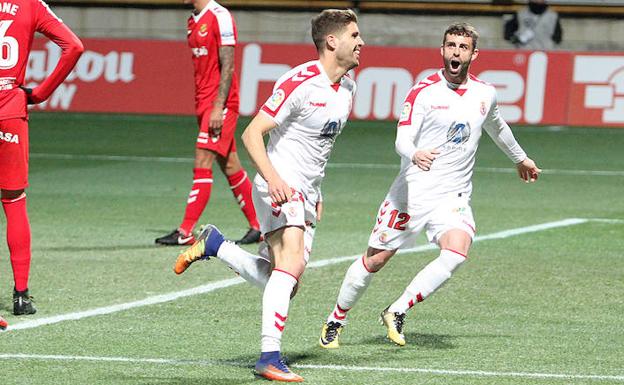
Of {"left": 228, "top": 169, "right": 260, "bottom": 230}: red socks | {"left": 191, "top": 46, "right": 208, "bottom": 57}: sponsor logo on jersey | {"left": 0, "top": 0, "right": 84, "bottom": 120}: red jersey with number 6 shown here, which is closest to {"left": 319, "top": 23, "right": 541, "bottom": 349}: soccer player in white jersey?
{"left": 0, "top": 0, "right": 84, "bottom": 120}: red jersey with number 6

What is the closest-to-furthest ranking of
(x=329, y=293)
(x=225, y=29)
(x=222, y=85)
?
1. (x=329, y=293)
2. (x=222, y=85)
3. (x=225, y=29)

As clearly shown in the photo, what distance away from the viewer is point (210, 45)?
12.5 metres

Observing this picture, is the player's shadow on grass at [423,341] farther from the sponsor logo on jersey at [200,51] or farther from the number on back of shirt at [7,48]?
the sponsor logo on jersey at [200,51]

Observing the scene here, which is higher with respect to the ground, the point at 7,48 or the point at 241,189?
the point at 7,48

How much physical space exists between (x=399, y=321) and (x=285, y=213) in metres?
1.23

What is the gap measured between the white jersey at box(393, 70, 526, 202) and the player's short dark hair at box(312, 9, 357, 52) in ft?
3.43

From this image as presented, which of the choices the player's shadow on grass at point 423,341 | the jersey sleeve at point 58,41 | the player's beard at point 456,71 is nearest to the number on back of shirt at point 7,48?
the jersey sleeve at point 58,41

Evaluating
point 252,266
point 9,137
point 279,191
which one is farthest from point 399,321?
point 9,137

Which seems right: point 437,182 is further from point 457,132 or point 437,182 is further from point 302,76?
point 302,76

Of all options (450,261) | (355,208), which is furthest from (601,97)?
(450,261)

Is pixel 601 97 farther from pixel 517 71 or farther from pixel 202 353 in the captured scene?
pixel 202 353

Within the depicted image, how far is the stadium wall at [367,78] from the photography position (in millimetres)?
22047

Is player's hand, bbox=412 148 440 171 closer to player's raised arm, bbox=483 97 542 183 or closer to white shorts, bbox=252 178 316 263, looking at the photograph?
white shorts, bbox=252 178 316 263

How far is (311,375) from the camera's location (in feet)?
23.9
